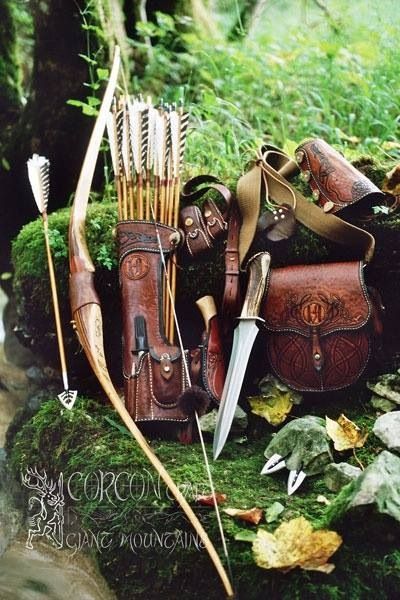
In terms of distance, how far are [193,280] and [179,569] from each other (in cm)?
91

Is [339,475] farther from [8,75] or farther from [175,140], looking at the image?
[8,75]

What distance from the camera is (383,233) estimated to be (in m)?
2.08

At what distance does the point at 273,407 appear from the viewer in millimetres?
1979

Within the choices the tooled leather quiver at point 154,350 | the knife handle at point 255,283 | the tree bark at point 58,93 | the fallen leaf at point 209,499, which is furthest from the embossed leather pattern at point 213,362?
the tree bark at point 58,93

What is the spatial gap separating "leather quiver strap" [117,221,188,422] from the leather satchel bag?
10.2 inches

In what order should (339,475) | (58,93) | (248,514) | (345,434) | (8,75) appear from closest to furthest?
1. (248,514)
2. (339,475)
3. (345,434)
4. (58,93)
5. (8,75)

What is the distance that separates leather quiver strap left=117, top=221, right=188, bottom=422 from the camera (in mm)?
1866

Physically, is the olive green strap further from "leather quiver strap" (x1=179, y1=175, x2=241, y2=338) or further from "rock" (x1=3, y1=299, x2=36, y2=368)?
"rock" (x1=3, y1=299, x2=36, y2=368)

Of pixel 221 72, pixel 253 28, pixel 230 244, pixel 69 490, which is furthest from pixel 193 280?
pixel 253 28

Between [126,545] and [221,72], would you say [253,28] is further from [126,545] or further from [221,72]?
[126,545]

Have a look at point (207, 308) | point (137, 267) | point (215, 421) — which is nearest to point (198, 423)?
point (215, 421)

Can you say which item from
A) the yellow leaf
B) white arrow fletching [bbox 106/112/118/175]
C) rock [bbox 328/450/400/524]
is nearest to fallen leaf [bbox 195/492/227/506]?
rock [bbox 328/450/400/524]

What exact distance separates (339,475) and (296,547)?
256mm

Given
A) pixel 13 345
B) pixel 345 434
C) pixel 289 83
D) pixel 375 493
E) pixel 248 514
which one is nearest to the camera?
pixel 375 493
